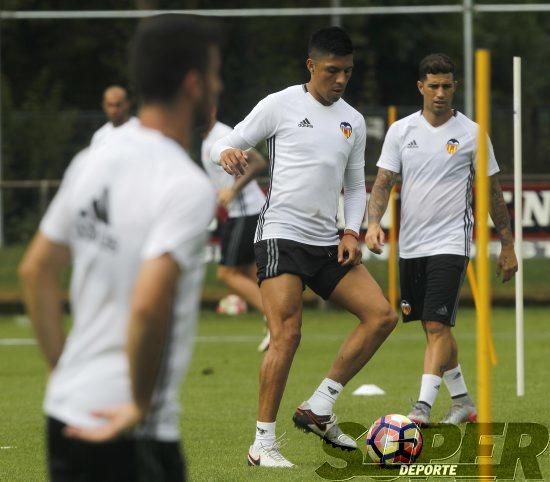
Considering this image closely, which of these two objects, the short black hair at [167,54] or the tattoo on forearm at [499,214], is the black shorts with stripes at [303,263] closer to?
the tattoo on forearm at [499,214]

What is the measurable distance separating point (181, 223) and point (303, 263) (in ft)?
13.8

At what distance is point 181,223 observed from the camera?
3.30 metres

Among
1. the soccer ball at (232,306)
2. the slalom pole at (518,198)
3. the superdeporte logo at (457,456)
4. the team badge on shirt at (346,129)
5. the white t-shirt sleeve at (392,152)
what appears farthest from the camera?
the soccer ball at (232,306)

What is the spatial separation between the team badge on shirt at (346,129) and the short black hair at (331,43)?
1.16 feet

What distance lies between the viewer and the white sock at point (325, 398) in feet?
24.9

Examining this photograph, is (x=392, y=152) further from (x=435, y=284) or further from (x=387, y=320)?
(x=387, y=320)

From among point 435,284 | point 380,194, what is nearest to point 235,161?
point 380,194

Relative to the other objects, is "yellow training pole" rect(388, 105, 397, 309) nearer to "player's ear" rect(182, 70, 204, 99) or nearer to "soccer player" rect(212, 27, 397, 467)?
"soccer player" rect(212, 27, 397, 467)

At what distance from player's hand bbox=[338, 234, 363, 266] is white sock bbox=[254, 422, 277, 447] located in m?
0.88

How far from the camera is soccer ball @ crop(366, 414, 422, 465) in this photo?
7129 millimetres

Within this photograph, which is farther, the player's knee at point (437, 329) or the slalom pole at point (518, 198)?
the slalom pole at point (518, 198)

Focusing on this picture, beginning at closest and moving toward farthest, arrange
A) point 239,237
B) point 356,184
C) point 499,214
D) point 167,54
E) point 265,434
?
point 167,54 < point 265,434 < point 356,184 < point 499,214 < point 239,237

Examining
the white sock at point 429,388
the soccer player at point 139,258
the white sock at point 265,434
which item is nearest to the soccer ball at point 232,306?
the white sock at point 429,388

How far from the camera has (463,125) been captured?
28.2 ft
